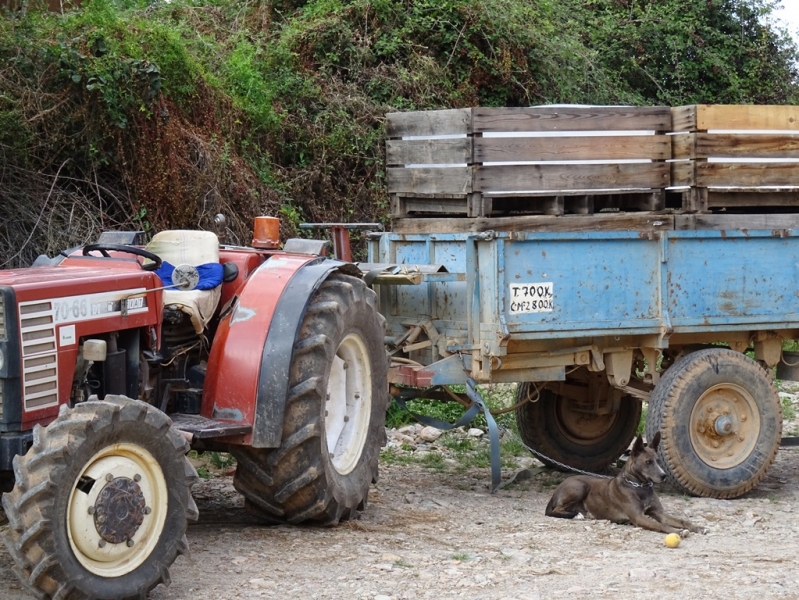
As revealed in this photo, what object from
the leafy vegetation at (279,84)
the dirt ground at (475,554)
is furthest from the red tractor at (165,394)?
the leafy vegetation at (279,84)

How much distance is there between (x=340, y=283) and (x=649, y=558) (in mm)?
2139

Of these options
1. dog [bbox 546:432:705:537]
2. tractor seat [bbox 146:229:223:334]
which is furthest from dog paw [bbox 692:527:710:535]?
tractor seat [bbox 146:229:223:334]

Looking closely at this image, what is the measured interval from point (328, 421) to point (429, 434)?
3.08m

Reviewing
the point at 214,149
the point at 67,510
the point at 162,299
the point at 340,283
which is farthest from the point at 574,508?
the point at 214,149

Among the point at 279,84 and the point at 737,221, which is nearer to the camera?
the point at 737,221

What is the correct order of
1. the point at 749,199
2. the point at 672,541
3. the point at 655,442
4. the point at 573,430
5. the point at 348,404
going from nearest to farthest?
the point at 672,541, the point at 348,404, the point at 655,442, the point at 749,199, the point at 573,430

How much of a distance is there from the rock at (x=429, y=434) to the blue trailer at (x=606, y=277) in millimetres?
1525

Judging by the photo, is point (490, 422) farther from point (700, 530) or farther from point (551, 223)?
point (700, 530)

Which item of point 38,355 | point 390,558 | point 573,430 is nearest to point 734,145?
point 573,430

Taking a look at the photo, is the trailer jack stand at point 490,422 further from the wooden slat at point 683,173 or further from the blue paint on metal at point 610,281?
the wooden slat at point 683,173

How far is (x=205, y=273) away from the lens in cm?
603

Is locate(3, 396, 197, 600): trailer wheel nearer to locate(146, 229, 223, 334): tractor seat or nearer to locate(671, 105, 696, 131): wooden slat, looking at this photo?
locate(146, 229, 223, 334): tractor seat

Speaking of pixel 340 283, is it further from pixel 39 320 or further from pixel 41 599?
pixel 41 599

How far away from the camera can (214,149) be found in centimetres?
1039
